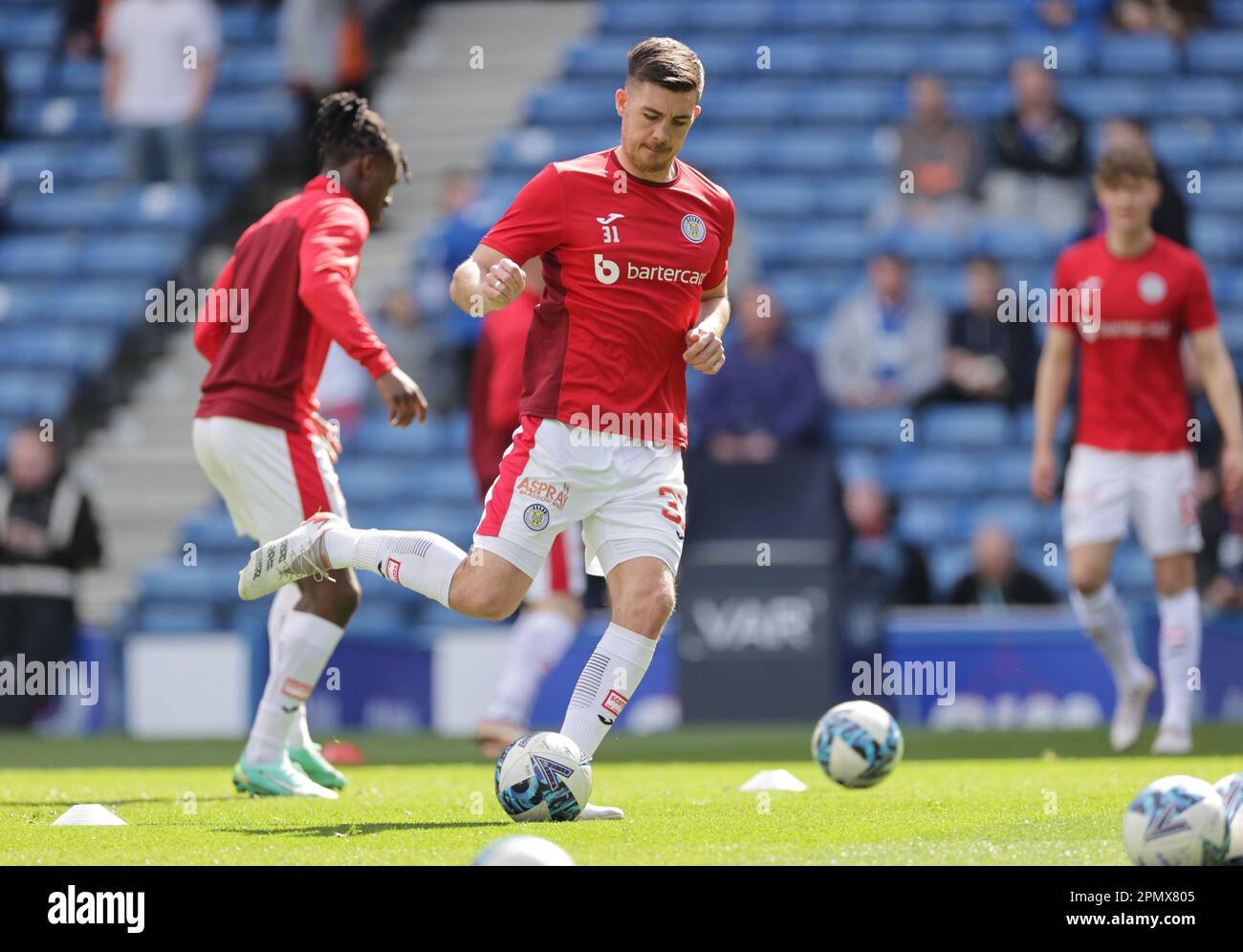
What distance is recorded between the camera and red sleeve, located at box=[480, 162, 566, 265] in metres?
6.14

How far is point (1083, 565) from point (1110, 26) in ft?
28.9

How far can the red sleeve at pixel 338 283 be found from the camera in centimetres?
680

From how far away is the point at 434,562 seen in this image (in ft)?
20.4

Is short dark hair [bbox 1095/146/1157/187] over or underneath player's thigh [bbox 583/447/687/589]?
over

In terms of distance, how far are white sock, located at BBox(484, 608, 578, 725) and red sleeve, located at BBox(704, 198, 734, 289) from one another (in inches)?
135

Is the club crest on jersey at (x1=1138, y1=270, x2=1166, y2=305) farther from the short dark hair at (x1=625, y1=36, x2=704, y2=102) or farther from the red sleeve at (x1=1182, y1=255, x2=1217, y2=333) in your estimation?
the short dark hair at (x1=625, y1=36, x2=704, y2=102)

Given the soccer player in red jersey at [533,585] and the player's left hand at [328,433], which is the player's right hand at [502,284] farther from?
the soccer player in red jersey at [533,585]

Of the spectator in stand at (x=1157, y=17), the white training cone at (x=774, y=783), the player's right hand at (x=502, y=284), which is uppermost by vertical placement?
the spectator in stand at (x=1157, y=17)

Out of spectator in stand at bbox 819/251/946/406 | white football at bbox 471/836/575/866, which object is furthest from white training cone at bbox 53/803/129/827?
spectator in stand at bbox 819/251/946/406

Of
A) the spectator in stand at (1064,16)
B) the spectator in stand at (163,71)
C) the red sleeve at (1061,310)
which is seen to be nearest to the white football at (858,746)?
the red sleeve at (1061,310)

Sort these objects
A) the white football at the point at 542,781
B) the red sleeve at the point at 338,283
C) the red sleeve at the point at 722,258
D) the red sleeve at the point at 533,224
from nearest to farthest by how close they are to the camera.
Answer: the white football at the point at 542,781
the red sleeve at the point at 533,224
the red sleeve at the point at 722,258
the red sleeve at the point at 338,283

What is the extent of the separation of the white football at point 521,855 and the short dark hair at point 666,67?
2601mm
